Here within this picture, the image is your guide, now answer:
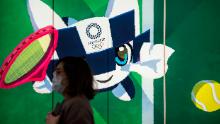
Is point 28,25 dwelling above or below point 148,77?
above

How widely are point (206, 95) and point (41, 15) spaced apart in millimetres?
1595

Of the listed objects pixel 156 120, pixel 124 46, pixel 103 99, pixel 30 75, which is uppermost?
pixel 124 46

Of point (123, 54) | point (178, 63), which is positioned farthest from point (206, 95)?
point (123, 54)

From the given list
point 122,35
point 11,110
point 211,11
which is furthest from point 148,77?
point 11,110

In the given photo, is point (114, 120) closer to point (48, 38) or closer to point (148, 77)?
point (148, 77)

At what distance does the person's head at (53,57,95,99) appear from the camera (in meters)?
1.69

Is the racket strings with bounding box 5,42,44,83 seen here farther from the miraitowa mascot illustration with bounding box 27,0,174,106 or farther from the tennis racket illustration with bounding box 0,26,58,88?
the miraitowa mascot illustration with bounding box 27,0,174,106

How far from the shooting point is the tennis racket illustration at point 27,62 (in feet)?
10.1

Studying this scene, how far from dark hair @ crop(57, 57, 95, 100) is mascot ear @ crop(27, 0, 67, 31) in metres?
1.43

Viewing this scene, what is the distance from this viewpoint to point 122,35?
10.4 feet

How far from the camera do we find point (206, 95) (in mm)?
3213

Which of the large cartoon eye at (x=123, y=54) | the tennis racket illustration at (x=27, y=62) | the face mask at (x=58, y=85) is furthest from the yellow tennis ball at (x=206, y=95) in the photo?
the face mask at (x=58, y=85)

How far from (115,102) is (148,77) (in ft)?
1.18

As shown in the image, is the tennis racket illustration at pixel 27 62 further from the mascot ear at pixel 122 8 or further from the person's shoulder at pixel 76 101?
the person's shoulder at pixel 76 101
